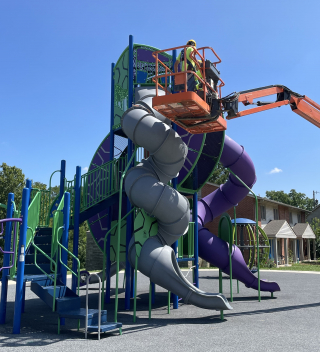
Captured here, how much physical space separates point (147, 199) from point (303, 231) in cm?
3467

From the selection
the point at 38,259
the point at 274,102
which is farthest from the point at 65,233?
the point at 274,102

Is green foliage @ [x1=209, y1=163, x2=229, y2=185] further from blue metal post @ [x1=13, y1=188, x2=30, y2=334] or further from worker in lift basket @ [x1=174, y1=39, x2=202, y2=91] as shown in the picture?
blue metal post @ [x1=13, y1=188, x2=30, y2=334]

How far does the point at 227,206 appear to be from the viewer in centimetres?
1499

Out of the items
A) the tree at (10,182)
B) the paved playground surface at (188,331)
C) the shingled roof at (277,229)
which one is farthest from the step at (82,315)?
the shingled roof at (277,229)

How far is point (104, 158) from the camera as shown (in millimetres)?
14258

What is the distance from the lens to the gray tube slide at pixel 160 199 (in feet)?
29.0

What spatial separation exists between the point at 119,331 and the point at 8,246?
3343 millimetres

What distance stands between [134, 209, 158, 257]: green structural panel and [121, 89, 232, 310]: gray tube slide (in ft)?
0.45

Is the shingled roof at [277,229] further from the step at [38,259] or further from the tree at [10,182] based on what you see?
the step at [38,259]

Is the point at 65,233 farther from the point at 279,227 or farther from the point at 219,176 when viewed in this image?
the point at 219,176

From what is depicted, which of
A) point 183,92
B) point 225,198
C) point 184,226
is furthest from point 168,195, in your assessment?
point 225,198

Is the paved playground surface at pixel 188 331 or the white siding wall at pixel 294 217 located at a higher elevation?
the white siding wall at pixel 294 217

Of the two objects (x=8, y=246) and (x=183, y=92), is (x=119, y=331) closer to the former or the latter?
(x=8, y=246)

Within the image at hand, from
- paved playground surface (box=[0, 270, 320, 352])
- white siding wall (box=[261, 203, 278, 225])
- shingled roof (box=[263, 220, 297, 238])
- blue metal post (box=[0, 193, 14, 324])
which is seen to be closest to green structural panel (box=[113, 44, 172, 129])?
blue metal post (box=[0, 193, 14, 324])
